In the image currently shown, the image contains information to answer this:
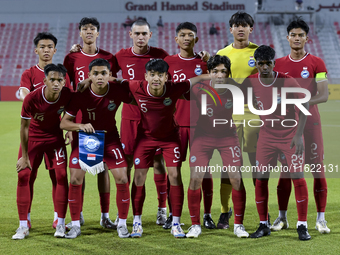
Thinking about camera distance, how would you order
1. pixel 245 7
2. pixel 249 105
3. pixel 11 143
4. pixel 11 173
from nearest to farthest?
pixel 249 105 → pixel 11 173 → pixel 11 143 → pixel 245 7

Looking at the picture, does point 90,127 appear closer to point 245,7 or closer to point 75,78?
point 75,78

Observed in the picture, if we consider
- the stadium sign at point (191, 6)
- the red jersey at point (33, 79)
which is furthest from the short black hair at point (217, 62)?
the stadium sign at point (191, 6)

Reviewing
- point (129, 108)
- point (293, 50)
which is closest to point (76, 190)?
point (129, 108)

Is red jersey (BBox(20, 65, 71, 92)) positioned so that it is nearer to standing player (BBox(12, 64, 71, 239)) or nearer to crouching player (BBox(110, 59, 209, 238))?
standing player (BBox(12, 64, 71, 239))

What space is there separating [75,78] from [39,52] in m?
0.48

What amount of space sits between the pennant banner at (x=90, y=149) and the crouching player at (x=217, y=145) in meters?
0.92

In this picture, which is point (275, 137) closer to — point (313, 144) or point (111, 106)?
point (313, 144)

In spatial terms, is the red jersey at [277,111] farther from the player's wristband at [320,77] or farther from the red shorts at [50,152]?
the red shorts at [50,152]

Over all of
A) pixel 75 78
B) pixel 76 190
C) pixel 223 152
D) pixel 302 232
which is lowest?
pixel 302 232

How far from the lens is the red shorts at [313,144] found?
14.8 ft

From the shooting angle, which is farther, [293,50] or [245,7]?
[245,7]

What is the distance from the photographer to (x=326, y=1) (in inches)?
1247

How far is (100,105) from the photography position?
430 cm

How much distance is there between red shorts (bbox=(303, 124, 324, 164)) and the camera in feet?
14.8
